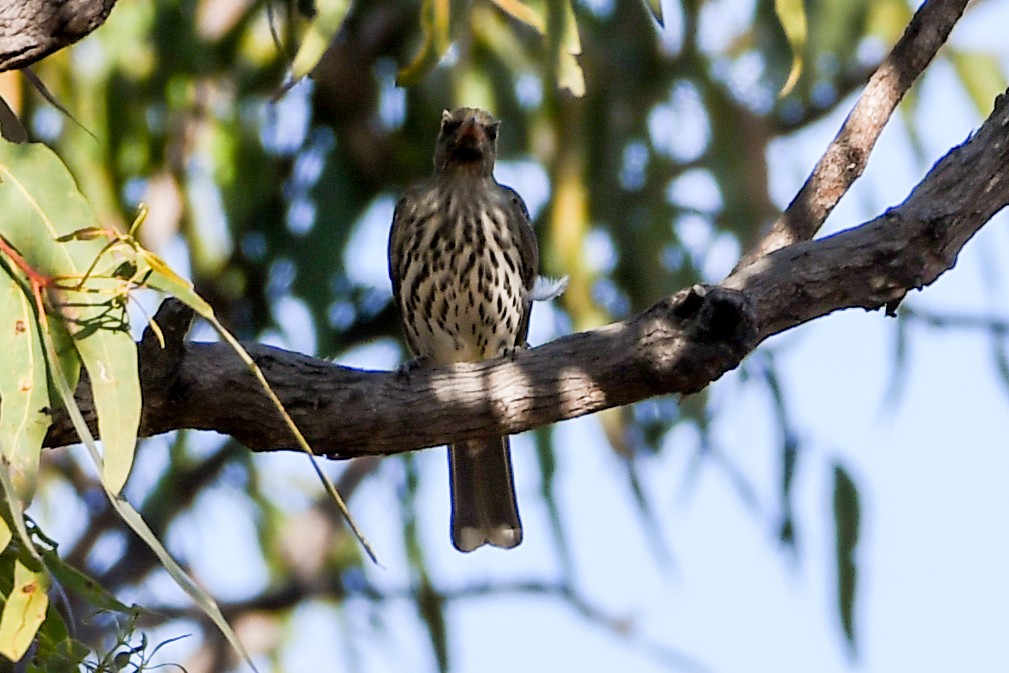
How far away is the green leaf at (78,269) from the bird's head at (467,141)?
218 centimetres

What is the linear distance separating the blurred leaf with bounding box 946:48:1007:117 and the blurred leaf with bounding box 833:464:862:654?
1151 millimetres

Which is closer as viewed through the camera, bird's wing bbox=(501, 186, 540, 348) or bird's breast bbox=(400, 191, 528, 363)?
bird's breast bbox=(400, 191, 528, 363)

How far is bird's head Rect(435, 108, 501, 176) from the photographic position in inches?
161

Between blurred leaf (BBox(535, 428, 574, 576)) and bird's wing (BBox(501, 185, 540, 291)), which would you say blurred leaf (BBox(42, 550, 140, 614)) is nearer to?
bird's wing (BBox(501, 185, 540, 291))

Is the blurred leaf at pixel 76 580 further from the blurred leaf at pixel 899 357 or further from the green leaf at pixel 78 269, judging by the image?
the blurred leaf at pixel 899 357

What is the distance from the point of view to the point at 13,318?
1.85m

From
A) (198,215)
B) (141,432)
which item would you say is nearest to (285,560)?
(198,215)

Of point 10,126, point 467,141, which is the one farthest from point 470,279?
point 10,126

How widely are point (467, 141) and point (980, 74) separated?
64.3 inches

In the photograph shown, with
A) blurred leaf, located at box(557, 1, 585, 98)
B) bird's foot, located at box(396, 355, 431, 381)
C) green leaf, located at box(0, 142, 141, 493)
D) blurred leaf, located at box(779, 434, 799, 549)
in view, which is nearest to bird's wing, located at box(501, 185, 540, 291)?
bird's foot, located at box(396, 355, 431, 381)

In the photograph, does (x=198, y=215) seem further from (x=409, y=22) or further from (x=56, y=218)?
(x=56, y=218)

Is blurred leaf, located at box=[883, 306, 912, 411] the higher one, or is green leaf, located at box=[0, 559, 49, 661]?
blurred leaf, located at box=[883, 306, 912, 411]

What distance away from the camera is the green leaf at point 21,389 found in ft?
5.98

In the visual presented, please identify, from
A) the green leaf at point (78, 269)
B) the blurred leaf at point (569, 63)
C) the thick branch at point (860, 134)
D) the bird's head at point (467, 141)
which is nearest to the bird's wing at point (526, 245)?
the bird's head at point (467, 141)
